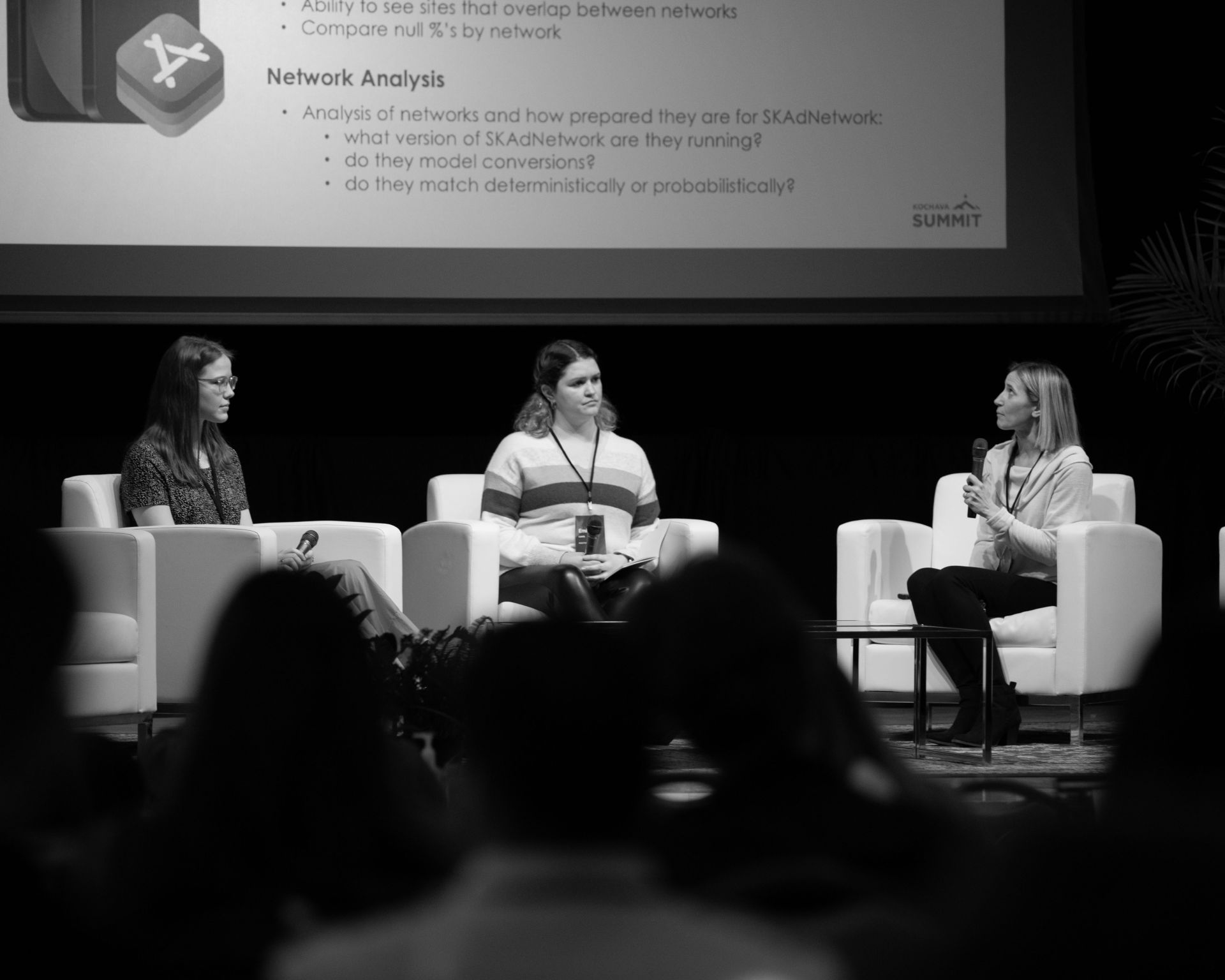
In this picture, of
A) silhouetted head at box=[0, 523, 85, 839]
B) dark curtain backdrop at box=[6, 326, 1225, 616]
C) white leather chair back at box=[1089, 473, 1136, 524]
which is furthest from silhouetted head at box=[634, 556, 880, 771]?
dark curtain backdrop at box=[6, 326, 1225, 616]

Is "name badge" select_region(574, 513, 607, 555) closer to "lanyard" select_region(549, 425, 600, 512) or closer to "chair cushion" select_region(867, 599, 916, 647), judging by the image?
"lanyard" select_region(549, 425, 600, 512)

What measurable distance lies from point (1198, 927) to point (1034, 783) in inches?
31.1

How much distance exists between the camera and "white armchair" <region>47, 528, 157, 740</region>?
3902 millimetres

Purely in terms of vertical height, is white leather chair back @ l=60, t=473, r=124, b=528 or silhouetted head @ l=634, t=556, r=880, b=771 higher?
white leather chair back @ l=60, t=473, r=124, b=528

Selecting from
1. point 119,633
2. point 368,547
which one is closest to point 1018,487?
point 368,547

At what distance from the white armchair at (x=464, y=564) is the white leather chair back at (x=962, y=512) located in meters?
0.82

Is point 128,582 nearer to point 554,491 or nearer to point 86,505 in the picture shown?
point 86,505

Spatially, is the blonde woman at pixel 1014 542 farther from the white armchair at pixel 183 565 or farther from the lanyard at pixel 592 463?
the white armchair at pixel 183 565

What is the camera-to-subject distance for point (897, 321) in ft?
18.1

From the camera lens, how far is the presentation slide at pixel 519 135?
544cm

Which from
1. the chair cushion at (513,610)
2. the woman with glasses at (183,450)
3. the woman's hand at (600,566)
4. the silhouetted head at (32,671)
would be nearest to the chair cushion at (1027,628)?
the woman's hand at (600,566)

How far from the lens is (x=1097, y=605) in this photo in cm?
450

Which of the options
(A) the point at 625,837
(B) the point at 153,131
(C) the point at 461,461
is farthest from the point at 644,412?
(A) the point at 625,837

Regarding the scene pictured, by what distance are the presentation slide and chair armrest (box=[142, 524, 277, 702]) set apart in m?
1.35
